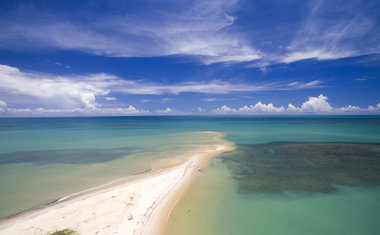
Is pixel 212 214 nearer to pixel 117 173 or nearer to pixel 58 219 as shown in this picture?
pixel 58 219

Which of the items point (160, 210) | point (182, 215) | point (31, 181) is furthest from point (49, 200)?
point (182, 215)

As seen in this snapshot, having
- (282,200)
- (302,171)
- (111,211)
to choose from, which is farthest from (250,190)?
(111,211)

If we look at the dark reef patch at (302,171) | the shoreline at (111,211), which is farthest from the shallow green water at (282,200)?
the shoreline at (111,211)

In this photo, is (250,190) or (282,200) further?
(250,190)

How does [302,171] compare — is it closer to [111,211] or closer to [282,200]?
[282,200]

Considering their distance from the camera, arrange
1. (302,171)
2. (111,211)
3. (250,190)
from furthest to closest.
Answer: (302,171), (250,190), (111,211)

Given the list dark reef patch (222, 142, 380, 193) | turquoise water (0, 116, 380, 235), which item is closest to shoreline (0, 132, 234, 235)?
turquoise water (0, 116, 380, 235)

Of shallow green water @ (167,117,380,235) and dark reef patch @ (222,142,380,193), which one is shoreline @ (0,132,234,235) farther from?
dark reef patch @ (222,142,380,193)
